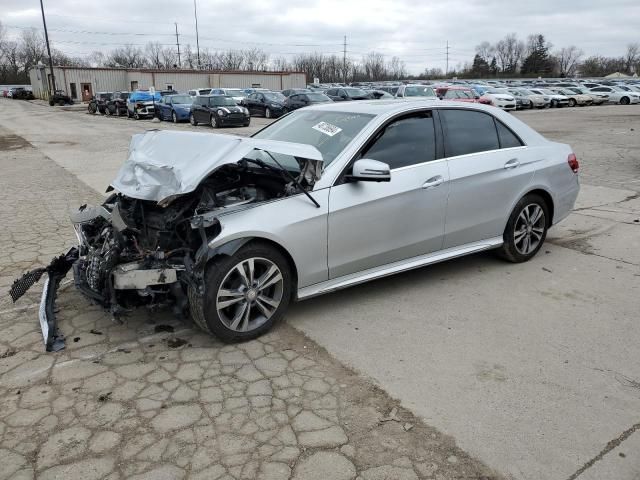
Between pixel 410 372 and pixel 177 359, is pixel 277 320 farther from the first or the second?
pixel 410 372

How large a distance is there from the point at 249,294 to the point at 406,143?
1860 millimetres

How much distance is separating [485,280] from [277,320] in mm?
2151

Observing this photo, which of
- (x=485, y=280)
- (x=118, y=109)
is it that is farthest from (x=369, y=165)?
(x=118, y=109)

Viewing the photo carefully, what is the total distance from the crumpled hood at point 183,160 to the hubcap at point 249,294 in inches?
26.7

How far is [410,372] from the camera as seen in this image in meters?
3.44

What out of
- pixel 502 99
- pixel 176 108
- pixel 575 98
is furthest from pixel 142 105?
pixel 575 98

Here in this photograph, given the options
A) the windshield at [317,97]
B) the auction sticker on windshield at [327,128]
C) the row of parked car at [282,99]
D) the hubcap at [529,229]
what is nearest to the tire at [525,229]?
the hubcap at [529,229]

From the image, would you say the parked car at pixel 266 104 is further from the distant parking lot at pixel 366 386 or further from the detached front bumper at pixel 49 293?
the detached front bumper at pixel 49 293

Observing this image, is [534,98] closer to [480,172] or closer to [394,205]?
[480,172]

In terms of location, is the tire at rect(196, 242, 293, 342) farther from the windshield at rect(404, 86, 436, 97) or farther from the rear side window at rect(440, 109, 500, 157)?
the windshield at rect(404, 86, 436, 97)

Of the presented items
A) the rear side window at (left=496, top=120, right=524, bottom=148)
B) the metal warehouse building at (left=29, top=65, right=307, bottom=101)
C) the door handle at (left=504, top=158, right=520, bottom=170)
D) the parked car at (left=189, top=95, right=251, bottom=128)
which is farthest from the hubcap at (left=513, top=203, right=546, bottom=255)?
the metal warehouse building at (left=29, top=65, right=307, bottom=101)

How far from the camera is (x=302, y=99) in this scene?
29.0 m

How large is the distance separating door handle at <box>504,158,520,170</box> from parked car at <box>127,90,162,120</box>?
28.5m

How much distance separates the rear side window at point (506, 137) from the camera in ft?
16.9
